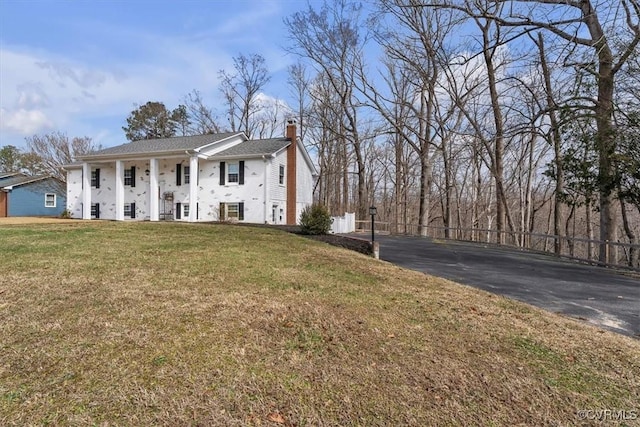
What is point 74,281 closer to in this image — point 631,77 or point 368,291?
point 368,291

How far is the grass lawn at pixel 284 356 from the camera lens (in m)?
2.37

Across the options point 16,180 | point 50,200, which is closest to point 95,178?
point 50,200

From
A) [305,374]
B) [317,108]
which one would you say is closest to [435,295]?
[305,374]

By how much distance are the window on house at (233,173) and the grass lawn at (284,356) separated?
14775 mm

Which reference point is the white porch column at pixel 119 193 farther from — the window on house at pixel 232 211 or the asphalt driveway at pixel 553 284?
the asphalt driveway at pixel 553 284

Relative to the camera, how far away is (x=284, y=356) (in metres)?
3.03

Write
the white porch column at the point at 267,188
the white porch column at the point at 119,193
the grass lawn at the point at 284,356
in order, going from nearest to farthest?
the grass lawn at the point at 284,356, the white porch column at the point at 267,188, the white porch column at the point at 119,193

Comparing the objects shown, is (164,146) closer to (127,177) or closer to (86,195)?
(127,177)

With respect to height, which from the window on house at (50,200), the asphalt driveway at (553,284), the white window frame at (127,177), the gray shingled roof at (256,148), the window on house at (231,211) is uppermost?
the gray shingled roof at (256,148)

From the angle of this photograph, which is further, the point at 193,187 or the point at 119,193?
the point at 119,193

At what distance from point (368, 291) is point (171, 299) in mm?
2777

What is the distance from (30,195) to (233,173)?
61.7 feet

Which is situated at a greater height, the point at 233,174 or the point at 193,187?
the point at 233,174

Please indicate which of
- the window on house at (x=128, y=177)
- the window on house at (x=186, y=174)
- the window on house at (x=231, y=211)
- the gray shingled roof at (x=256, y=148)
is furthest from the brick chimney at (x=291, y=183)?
the window on house at (x=128, y=177)
